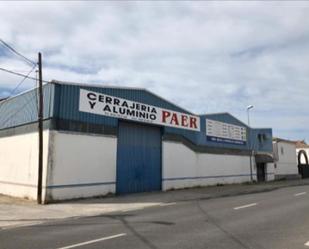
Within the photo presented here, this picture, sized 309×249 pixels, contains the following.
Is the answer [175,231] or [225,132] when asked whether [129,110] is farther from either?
[175,231]

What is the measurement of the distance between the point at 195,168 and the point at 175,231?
20110 mm

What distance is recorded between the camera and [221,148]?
115 feet

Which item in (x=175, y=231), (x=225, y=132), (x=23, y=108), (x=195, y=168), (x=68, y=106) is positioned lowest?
(x=175, y=231)

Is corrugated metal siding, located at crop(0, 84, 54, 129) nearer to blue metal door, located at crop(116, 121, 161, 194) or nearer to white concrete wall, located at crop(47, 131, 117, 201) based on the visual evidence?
white concrete wall, located at crop(47, 131, 117, 201)

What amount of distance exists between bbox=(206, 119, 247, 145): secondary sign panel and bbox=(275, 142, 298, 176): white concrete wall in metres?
9.90

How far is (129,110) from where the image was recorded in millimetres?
24656

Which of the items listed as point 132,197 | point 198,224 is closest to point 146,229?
point 198,224

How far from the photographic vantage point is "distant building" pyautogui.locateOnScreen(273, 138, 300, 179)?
46406 mm

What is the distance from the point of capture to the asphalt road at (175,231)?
903 cm

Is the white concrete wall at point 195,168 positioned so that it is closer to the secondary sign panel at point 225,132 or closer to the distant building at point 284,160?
the secondary sign panel at point 225,132

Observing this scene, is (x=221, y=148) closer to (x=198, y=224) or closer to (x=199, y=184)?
(x=199, y=184)

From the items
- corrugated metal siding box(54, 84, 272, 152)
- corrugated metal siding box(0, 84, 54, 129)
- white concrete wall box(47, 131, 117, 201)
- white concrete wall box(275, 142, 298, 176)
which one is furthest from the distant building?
corrugated metal siding box(0, 84, 54, 129)

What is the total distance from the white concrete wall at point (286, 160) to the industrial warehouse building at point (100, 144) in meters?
17.2

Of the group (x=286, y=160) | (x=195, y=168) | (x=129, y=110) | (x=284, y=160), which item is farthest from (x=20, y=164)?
(x=286, y=160)
